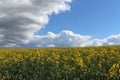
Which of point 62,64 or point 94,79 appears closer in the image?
point 94,79

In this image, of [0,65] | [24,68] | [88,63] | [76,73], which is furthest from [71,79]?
[0,65]

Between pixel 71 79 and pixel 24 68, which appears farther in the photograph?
pixel 24 68

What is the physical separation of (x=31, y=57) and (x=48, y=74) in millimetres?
4775

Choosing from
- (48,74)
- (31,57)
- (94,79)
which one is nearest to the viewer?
(94,79)

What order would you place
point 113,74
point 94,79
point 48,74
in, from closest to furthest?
point 113,74
point 94,79
point 48,74

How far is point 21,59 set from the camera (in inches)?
912

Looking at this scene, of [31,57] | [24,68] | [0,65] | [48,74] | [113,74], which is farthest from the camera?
[31,57]

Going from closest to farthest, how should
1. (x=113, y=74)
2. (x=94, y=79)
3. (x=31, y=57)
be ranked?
(x=113, y=74) → (x=94, y=79) → (x=31, y=57)

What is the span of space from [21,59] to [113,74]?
8824 millimetres

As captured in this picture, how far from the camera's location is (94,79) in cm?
1758

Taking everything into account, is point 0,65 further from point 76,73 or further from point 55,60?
point 76,73

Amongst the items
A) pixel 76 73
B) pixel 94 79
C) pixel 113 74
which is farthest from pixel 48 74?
pixel 113 74

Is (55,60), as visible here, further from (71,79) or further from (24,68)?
(71,79)

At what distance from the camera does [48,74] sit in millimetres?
19062
